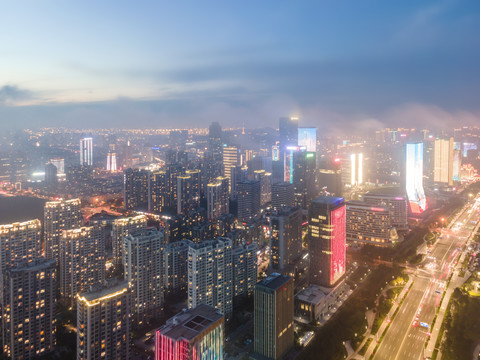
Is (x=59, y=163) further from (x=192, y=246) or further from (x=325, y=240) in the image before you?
(x=325, y=240)

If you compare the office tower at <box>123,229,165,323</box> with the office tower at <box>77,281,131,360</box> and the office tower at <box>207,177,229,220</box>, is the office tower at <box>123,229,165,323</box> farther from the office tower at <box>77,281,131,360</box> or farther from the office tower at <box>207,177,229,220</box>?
the office tower at <box>207,177,229,220</box>

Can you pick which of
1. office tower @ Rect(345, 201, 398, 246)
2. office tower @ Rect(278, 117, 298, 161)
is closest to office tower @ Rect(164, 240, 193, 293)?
office tower @ Rect(345, 201, 398, 246)

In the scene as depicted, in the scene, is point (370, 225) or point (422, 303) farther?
point (370, 225)

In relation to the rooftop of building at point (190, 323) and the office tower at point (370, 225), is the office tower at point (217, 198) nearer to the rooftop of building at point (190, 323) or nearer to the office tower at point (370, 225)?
the office tower at point (370, 225)

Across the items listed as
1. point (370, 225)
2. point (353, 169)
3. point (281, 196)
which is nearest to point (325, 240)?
point (370, 225)

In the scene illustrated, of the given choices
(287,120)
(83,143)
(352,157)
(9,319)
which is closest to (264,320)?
(9,319)

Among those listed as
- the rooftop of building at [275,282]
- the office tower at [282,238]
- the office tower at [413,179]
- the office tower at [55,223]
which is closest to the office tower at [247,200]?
the office tower at [282,238]
